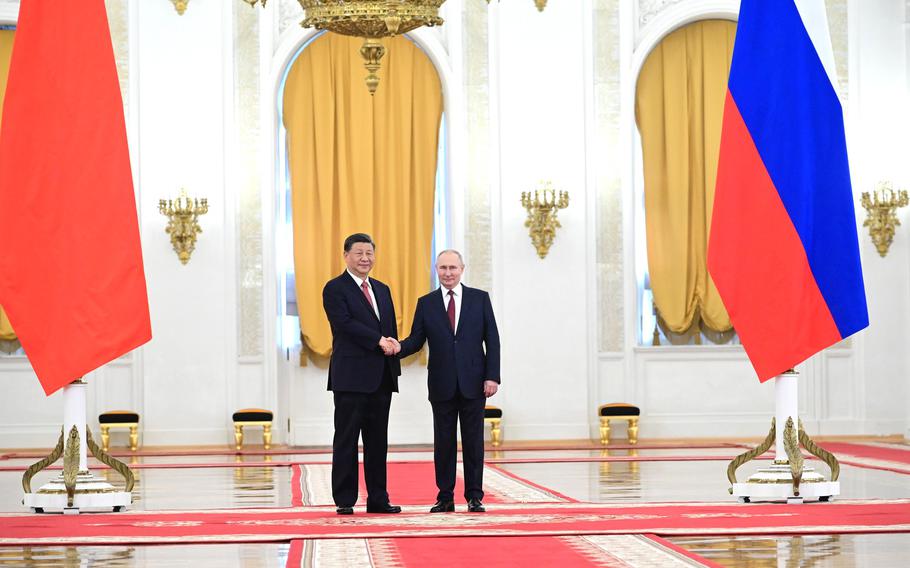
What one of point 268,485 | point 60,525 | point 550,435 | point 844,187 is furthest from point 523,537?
point 550,435

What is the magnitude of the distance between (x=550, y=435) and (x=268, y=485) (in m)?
5.48

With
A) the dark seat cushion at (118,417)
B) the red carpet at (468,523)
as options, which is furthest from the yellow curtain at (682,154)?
the red carpet at (468,523)

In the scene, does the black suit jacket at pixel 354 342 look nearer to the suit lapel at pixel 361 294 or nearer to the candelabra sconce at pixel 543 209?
the suit lapel at pixel 361 294

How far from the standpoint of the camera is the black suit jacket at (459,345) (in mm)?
7695

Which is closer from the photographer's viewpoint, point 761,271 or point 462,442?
point 462,442

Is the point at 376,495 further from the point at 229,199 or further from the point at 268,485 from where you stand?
the point at 229,199

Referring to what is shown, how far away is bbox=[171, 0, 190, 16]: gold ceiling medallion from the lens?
15000 mm

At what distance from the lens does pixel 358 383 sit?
25.0 ft

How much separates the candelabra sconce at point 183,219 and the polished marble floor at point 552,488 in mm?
2284

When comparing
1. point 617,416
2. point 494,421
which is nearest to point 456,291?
point 494,421

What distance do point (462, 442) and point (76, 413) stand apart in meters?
2.27

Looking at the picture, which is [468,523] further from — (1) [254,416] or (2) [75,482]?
(1) [254,416]

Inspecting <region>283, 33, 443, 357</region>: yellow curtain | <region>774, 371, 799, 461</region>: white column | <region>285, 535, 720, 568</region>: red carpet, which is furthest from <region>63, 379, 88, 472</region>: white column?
<region>283, 33, 443, 357</region>: yellow curtain

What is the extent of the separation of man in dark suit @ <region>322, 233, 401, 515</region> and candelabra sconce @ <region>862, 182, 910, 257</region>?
29.1 feet
